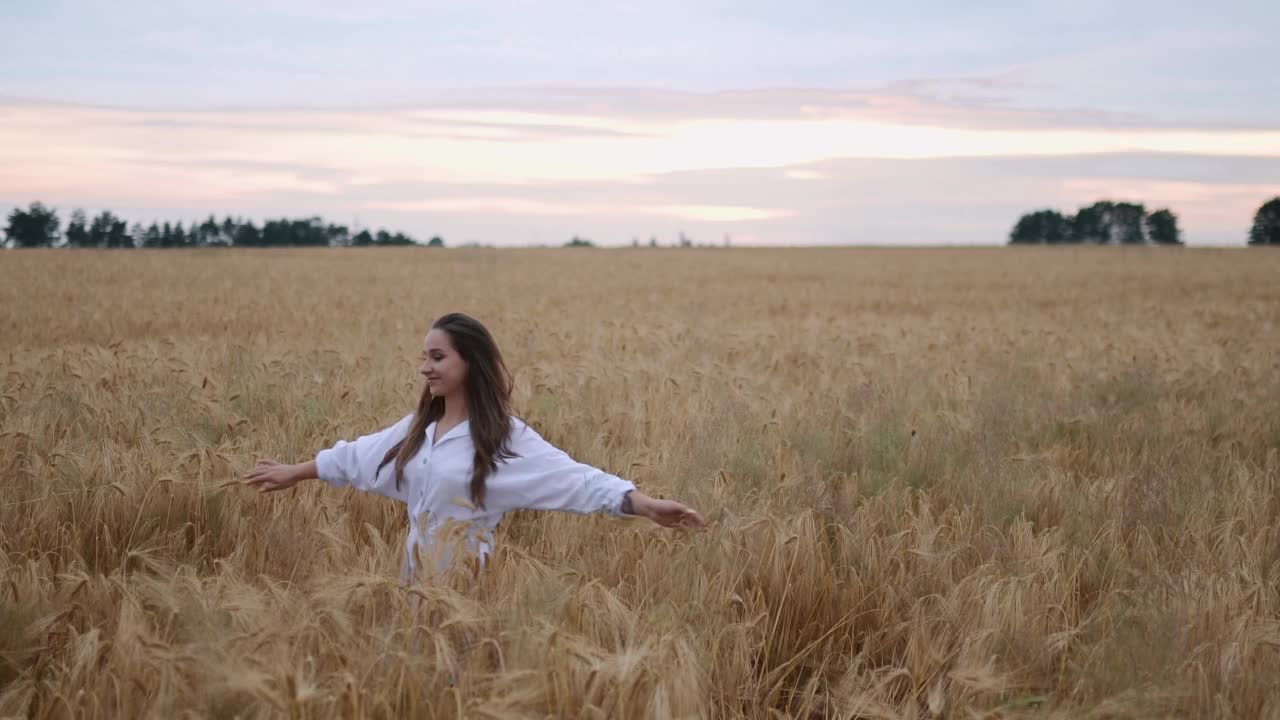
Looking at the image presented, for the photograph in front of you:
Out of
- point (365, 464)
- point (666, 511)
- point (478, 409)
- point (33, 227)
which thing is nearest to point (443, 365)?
point (478, 409)

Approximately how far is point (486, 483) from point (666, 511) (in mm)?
670

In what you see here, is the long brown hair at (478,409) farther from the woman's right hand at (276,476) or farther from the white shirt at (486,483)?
the woman's right hand at (276,476)

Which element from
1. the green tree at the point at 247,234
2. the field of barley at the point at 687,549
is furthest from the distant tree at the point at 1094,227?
the field of barley at the point at 687,549

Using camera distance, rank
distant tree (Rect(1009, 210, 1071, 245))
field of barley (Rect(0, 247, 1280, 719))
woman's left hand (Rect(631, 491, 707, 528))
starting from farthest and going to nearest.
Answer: distant tree (Rect(1009, 210, 1071, 245)) < woman's left hand (Rect(631, 491, 707, 528)) < field of barley (Rect(0, 247, 1280, 719))

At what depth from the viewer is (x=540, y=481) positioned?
3094mm

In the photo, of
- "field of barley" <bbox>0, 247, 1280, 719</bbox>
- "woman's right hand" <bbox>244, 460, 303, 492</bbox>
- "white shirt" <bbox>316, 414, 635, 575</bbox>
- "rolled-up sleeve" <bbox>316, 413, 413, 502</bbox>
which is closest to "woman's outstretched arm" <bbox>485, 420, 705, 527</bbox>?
"white shirt" <bbox>316, 414, 635, 575</bbox>

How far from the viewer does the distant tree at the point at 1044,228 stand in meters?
87.0

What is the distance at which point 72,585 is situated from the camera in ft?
8.29

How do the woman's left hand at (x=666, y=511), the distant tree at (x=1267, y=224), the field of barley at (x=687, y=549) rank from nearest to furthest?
the field of barley at (x=687, y=549), the woman's left hand at (x=666, y=511), the distant tree at (x=1267, y=224)

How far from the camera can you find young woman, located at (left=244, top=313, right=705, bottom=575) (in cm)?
306

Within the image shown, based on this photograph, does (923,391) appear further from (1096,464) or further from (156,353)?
(156,353)

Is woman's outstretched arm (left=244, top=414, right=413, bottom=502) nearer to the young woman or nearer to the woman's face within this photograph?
the young woman

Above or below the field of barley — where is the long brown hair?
above

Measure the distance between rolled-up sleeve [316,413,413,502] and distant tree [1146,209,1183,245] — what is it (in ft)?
303
